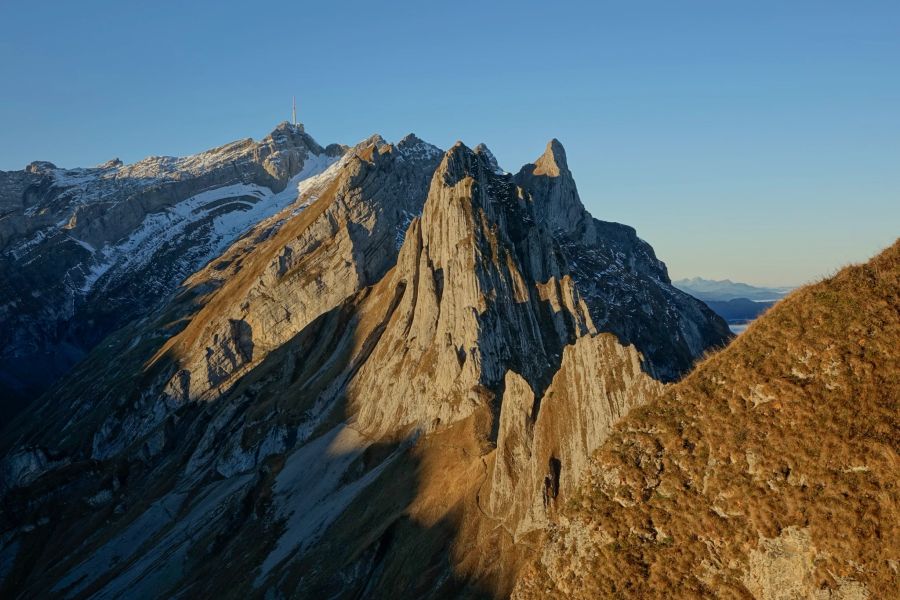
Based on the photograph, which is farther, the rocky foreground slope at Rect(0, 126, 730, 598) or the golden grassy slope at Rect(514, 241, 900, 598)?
the rocky foreground slope at Rect(0, 126, 730, 598)

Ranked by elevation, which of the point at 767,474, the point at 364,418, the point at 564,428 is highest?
the point at 767,474

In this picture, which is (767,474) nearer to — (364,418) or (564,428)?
(564,428)

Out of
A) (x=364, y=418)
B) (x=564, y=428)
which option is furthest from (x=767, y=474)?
(x=364, y=418)

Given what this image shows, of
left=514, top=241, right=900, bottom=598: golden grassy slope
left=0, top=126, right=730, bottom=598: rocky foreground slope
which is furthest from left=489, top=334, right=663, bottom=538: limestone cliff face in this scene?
left=514, top=241, right=900, bottom=598: golden grassy slope

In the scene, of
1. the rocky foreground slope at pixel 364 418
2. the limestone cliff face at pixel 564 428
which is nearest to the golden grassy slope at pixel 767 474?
the rocky foreground slope at pixel 364 418

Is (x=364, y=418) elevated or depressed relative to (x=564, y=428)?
depressed

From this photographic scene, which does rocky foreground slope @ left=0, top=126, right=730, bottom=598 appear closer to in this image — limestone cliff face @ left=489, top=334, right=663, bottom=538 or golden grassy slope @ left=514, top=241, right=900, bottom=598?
limestone cliff face @ left=489, top=334, right=663, bottom=538
